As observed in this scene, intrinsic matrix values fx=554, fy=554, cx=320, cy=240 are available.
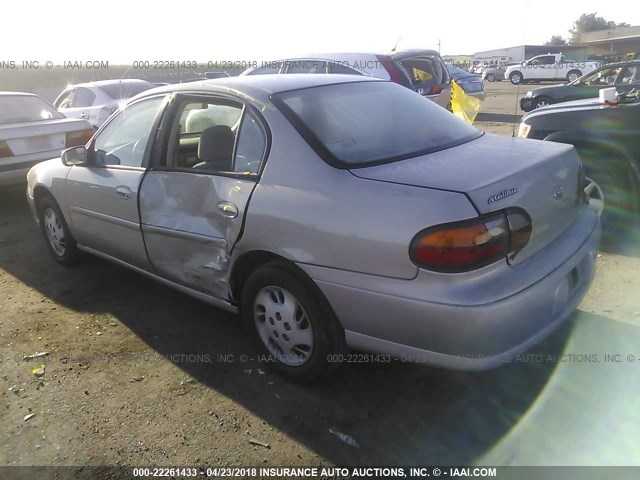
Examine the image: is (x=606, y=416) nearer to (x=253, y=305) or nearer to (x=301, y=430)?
(x=301, y=430)

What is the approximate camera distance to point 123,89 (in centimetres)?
1058

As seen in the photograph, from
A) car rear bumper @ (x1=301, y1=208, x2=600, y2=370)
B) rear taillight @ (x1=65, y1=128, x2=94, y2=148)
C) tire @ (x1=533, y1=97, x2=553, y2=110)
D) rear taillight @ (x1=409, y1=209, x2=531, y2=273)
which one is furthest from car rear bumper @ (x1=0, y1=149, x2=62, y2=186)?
tire @ (x1=533, y1=97, x2=553, y2=110)

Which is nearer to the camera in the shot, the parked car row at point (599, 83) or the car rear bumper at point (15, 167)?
the car rear bumper at point (15, 167)

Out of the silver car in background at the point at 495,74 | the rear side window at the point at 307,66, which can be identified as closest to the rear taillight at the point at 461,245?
the rear side window at the point at 307,66

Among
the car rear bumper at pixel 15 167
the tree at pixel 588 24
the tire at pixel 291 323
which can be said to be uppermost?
the tree at pixel 588 24

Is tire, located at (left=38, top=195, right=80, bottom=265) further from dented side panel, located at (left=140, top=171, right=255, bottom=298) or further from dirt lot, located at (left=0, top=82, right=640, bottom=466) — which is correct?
dented side panel, located at (left=140, top=171, right=255, bottom=298)

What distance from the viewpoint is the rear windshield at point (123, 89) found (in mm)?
10383

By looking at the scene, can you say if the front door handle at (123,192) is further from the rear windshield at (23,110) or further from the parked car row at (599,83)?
the parked car row at (599,83)

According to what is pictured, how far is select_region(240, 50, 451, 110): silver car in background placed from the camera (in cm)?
902

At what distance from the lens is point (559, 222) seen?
9.35ft

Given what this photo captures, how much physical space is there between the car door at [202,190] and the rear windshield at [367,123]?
0.29 meters

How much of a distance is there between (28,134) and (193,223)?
471 centimetres

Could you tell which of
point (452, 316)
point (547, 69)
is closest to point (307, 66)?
point (452, 316)

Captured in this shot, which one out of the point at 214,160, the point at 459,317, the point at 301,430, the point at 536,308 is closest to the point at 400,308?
the point at 459,317
